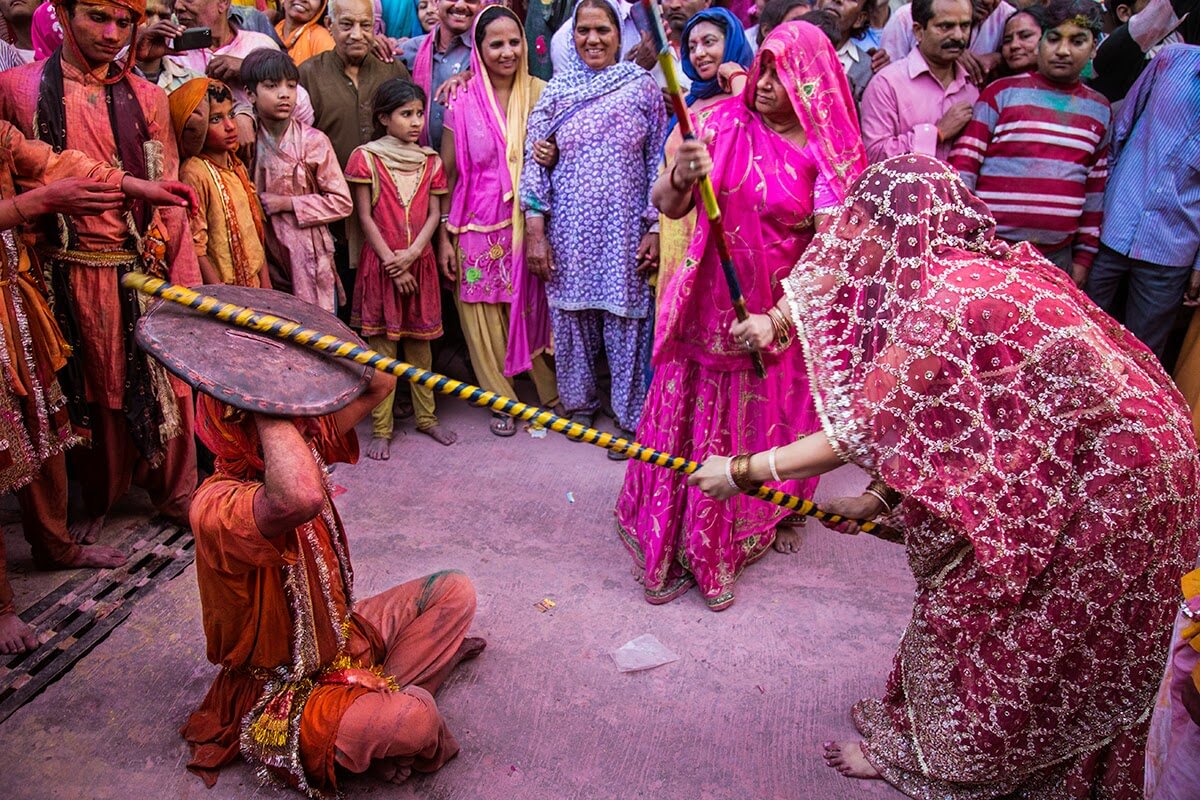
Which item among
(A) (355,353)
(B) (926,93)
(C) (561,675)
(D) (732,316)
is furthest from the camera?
(B) (926,93)

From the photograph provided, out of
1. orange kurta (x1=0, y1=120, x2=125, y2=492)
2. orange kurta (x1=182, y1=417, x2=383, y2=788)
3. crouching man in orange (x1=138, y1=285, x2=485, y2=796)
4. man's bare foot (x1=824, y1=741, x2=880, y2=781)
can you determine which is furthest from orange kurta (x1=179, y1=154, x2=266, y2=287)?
man's bare foot (x1=824, y1=741, x2=880, y2=781)

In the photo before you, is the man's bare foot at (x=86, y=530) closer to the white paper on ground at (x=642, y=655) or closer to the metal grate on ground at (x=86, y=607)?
the metal grate on ground at (x=86, y=607)

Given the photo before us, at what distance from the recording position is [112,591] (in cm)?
382

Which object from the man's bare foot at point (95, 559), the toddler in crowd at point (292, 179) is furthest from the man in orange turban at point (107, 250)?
the toddler in crowd at point (292, 179)

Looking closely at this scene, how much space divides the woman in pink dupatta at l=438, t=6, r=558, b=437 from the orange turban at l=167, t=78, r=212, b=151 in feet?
5.12

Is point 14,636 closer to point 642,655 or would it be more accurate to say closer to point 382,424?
point 382,424

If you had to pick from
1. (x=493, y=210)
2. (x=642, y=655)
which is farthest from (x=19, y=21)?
(x=642, y=655)

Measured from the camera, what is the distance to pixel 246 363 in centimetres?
229

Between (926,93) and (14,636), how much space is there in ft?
16.5

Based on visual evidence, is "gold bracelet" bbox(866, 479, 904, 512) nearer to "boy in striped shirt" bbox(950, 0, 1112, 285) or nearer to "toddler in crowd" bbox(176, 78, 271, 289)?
"boy in striped shirt" bbox(950, 0, 1112, 285)

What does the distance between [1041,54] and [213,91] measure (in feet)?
13.9

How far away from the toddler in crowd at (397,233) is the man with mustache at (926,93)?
2.51 m

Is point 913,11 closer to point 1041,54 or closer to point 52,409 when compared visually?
point 1041,54

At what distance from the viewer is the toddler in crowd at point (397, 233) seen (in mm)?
5062
